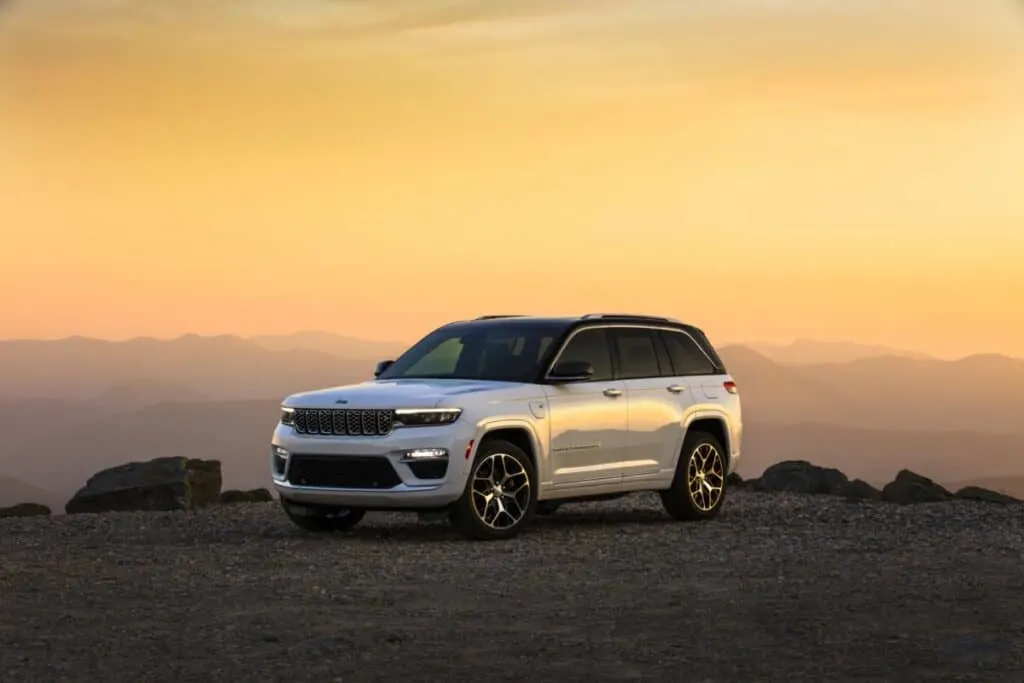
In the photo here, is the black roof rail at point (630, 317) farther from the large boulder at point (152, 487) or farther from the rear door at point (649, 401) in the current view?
the large boulder at point (152, 487)

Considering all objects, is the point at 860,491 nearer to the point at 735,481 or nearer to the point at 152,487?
the point at 735,481

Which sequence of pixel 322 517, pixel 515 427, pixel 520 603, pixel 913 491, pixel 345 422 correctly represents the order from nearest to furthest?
1. pixel 520 603
2. pixel 345 422
3. pixel 515 427
4. pixel 322 517
5. pixel 913 491

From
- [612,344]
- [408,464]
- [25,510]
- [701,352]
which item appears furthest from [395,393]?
[25,510]

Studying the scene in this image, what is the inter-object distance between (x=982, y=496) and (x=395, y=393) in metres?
9.68

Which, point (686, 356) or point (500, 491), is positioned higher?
point (686, 356)

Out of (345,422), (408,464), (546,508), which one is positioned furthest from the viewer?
(546,508)

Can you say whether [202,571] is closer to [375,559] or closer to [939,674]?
[375,559]

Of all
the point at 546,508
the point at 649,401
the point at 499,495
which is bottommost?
the point at 546,508

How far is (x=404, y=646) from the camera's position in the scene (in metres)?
10.5

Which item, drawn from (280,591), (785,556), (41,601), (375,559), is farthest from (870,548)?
(41,601)

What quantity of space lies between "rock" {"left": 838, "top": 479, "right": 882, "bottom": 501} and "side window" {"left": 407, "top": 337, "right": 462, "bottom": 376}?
776cm

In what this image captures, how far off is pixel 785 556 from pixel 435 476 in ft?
10.3

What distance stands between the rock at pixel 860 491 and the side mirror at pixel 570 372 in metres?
7.67

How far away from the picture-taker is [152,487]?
2208cm
